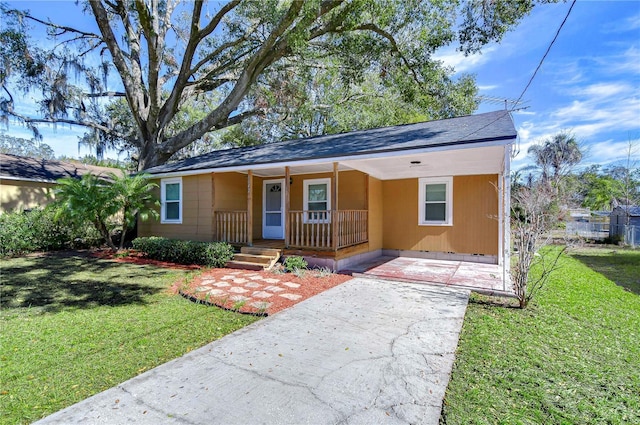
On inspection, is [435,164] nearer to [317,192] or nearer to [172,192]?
[317,192]

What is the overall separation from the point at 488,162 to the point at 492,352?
5.49 metres

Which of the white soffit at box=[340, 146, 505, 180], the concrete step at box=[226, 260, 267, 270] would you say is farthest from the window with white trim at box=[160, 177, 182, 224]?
the white soffit at box=[340, 146, 505, 180]

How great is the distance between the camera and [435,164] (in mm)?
7941

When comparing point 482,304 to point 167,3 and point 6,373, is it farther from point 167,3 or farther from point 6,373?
point 167,3

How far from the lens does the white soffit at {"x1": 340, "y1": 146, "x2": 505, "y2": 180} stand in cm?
665

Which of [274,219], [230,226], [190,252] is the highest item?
[274,219]

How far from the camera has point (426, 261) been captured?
9.22 meters

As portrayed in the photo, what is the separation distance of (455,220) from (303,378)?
7.77 m

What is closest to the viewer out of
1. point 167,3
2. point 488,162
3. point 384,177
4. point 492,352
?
point 492,352

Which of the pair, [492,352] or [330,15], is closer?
[492,352]

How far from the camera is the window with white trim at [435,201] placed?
9375mm

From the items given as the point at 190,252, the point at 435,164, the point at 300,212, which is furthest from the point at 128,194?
the point at 435,164

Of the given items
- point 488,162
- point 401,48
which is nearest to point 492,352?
point 488,162

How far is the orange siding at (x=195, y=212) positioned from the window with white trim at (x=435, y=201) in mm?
6548
